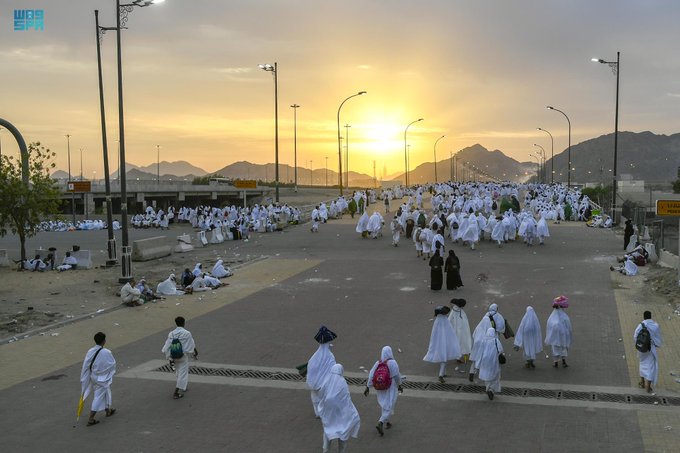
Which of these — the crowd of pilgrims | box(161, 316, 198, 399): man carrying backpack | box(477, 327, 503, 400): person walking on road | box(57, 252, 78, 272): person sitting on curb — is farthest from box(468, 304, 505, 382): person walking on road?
box(57, 252, 78, 272): person sitting on curb

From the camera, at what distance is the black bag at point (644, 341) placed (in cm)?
916

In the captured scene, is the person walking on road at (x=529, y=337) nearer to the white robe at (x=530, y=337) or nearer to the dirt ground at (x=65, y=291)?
the white robe at (x=530, y=337)

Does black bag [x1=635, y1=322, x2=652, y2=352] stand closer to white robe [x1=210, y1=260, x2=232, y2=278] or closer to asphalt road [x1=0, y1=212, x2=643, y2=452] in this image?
asphalt road [x1=0, y1=212, x2=643, y2=452]

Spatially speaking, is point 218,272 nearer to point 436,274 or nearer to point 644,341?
point 436,274

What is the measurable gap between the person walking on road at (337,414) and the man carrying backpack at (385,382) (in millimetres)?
751

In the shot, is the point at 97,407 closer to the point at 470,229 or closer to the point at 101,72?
the point at 101,72

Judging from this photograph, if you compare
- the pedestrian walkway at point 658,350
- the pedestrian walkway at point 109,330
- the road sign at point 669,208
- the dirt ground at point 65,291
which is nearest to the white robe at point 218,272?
the pedestrian walkway at point 109,330

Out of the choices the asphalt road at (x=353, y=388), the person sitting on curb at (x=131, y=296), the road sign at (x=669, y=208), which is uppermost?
the road sign at (x=669, y=208)

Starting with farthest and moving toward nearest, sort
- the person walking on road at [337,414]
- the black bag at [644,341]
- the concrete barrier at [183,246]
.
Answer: the concrete barrier at [183,246]
the black bag at [644,341]
the person walking on road at [337,414]

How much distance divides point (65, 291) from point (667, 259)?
17.7 metres

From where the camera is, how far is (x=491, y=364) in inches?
354

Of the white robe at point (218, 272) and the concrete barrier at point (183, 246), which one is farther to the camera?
the concrete barrier at point (183, 246)

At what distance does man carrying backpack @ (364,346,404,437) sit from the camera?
770 cm

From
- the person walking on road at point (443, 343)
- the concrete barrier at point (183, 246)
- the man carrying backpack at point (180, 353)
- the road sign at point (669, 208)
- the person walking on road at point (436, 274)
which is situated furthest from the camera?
the concrete barrier at point (183, 246)
